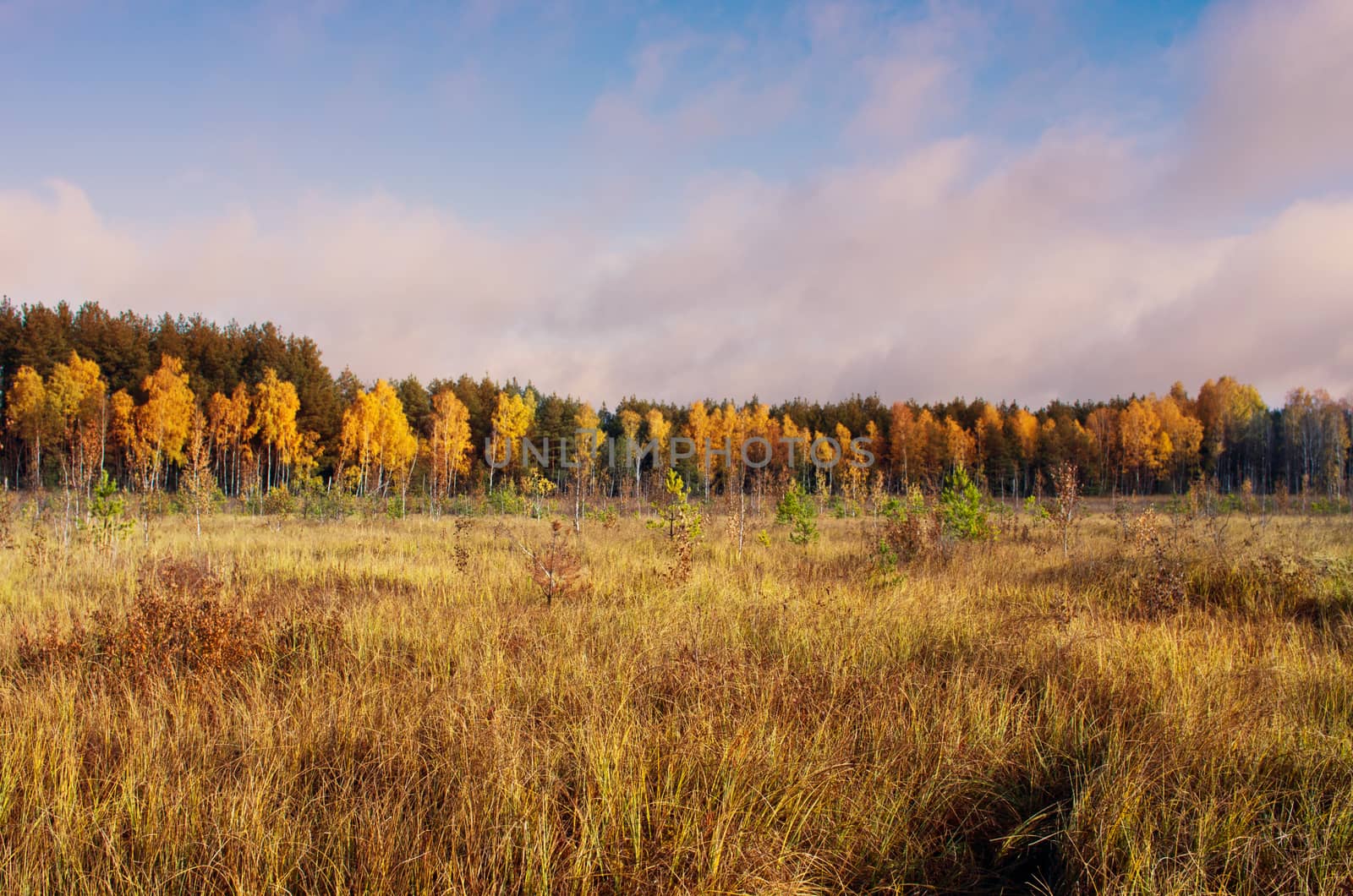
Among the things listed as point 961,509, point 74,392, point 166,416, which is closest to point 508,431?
point 166,416

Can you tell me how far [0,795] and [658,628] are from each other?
3.53 metres

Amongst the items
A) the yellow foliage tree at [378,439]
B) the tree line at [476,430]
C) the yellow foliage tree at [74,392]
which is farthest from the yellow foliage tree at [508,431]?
the yellow foliage tree at [74,392]

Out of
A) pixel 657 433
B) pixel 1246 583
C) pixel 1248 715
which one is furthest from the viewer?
pixel 657 433

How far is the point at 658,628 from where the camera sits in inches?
194

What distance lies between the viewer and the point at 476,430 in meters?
54.9

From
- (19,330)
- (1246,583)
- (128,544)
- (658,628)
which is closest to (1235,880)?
(658,628)

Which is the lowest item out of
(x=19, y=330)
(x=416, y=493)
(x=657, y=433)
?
(x=416, y=493)

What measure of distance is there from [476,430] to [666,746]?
5497 cm

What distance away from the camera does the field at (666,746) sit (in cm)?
221

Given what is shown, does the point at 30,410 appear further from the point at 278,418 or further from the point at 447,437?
the point at 447,437

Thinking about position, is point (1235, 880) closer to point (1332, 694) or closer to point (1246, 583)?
point (1332, 694)

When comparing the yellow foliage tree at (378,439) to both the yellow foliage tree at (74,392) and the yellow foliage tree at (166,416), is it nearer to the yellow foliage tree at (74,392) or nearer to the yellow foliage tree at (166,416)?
the yellow foliage tree at (166,416)

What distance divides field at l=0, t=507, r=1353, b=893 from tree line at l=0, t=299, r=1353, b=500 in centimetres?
2599

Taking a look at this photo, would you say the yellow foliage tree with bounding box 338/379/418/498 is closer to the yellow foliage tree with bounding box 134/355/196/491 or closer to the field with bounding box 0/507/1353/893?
the yellow foliage tree with bounding box 134/355/196/491
